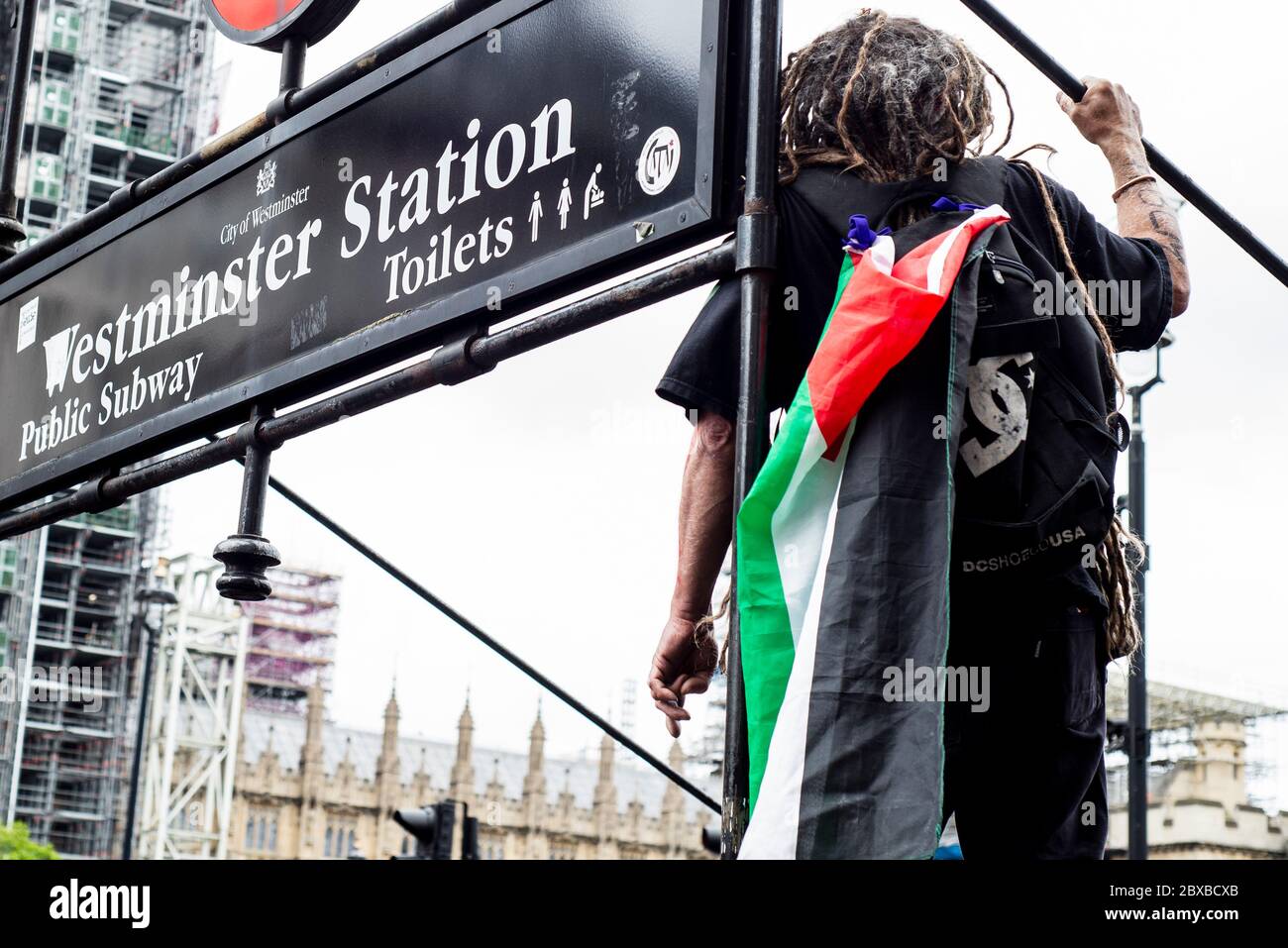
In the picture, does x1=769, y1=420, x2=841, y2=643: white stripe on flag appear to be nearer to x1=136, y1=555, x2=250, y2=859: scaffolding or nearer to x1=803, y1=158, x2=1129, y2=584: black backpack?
x1=803, y1=158, x2=1129, y2=584: black backpack

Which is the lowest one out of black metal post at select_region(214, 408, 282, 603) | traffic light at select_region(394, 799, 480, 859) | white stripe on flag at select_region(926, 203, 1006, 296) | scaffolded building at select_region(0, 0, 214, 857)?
traffic light at select_region(394, 799, 480, 859)

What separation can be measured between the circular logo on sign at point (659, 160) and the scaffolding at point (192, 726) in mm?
66769

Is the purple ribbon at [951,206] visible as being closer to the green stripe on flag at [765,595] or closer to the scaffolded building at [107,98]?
the green stripe on flag at [765,595]

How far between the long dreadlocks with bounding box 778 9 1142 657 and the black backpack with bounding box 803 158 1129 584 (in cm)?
14

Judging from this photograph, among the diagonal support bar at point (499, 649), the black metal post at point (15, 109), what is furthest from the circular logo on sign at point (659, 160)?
the black metal post at point (15, 109)

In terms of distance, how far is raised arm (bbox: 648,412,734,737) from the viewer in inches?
82.7

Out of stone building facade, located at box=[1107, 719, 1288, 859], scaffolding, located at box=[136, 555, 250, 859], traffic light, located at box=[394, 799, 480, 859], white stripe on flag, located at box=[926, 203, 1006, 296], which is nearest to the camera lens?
white stripe on flag, located at box=[926, 203, 1006, 296]

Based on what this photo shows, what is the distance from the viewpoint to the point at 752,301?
1848 millimetres

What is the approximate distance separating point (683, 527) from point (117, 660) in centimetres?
6342

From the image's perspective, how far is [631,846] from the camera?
71125mm

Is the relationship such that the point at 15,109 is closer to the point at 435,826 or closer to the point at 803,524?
the point at 803,524

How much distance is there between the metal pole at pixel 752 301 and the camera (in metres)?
1.80

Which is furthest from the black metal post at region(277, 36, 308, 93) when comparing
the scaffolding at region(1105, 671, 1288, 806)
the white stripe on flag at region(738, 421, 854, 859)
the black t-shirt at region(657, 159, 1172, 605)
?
the scaffolding at region(1105, 671, 1288, 806)

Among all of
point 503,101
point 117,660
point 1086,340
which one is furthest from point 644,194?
point 117,660
